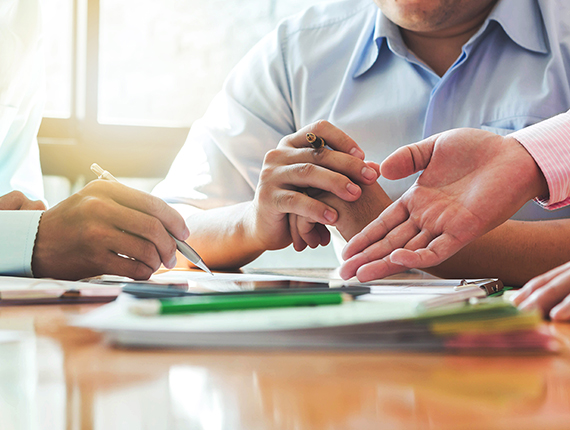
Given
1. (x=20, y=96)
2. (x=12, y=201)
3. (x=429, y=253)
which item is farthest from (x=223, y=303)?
(x=20, y=96)

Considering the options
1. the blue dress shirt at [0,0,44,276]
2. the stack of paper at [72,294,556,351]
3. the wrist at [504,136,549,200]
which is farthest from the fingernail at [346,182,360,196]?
the blue dress shirt at [0,0,44,276]

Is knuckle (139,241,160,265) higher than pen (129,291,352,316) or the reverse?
higher

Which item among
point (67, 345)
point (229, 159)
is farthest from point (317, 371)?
point (229, 159)

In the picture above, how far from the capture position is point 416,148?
2.23 ft

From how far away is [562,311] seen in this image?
345 millimetres

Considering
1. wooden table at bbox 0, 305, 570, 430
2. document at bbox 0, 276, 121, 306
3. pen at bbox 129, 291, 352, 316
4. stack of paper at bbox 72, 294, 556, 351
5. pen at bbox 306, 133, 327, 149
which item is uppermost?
pen at bbox 306, 133, 327, 149

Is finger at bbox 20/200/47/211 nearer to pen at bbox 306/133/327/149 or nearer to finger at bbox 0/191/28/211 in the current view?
finger at bbox 0/191/28/211

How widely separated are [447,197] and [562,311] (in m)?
0.34

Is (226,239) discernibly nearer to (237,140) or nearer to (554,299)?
(237,140)

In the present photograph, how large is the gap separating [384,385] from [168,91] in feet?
6.36

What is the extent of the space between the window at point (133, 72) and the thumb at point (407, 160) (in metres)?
1.36

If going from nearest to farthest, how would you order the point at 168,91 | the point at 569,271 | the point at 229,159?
the point at 569,271
the point at 229,159
the point at 168,91

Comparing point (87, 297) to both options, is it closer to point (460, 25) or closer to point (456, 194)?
point (456, 194)

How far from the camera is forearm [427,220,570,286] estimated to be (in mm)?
788
